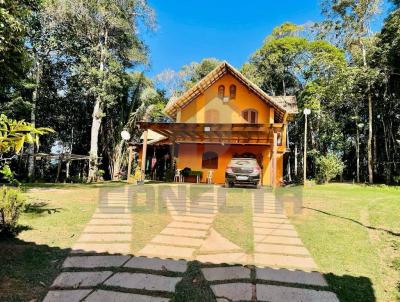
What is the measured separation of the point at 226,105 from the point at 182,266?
17.8 meters

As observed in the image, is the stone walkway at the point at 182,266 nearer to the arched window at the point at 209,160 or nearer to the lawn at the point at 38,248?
the lawn at the point at 38,248

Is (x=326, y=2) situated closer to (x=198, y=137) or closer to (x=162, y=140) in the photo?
(x=198, y=137)

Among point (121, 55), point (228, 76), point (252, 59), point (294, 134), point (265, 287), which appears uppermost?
point (252, 59)

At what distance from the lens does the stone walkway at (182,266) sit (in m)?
3.68

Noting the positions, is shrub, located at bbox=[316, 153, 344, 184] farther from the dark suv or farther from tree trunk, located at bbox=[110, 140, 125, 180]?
tree trunk, located at bbox=[110, 140, 125, 180]

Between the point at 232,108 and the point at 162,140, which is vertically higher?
the point at 232,108

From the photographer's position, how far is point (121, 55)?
25266 millimetres

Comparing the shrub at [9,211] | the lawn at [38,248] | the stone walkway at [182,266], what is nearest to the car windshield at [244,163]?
the stone walkway at [182,266]

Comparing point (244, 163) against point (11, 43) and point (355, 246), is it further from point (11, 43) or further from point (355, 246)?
point (11, 43)

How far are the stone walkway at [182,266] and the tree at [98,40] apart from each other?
687 inches

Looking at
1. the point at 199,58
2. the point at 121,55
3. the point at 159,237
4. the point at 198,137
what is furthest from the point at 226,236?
the point at 199,58

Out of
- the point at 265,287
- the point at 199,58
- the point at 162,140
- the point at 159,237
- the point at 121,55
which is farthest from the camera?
the point at 199,58

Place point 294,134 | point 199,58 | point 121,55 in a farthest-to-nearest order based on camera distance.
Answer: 1. point 199,58
2. point 294,134
3. point 121,55

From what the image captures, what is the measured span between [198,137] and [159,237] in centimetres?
1545
